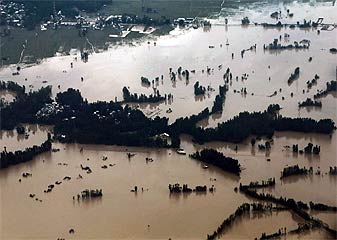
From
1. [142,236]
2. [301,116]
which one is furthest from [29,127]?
[301,116]

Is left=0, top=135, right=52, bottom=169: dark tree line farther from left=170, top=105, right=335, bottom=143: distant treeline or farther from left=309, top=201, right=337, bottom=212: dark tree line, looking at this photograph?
left=309, top=201, right=337, bottom=212: dark tree line

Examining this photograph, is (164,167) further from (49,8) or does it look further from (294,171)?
(49,8)

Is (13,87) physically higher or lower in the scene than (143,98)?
higher

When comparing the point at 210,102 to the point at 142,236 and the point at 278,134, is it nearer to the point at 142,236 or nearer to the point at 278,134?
the point at 278,134

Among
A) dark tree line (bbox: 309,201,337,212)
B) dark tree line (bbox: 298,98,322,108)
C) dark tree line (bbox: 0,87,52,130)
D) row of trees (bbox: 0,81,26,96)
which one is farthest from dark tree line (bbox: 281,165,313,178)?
row of trees (bbox: 0,81,26,96)

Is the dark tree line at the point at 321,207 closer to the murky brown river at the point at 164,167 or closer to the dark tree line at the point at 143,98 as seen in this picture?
the murky brown river at the point at 164,167

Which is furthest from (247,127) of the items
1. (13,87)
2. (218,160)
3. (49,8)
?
(49,8)
